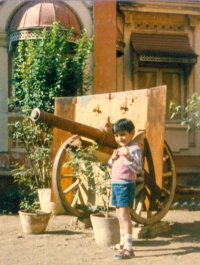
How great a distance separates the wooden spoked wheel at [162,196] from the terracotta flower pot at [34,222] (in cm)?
122

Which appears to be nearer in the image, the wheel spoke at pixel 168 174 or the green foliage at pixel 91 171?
the green foliage at pixel 91 171

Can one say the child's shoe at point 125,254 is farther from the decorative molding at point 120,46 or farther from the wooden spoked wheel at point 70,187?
the decorative molding at point 120,46

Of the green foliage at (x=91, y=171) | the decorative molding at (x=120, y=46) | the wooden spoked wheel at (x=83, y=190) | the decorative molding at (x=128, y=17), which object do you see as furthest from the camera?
the decorative molding at (x=128, y=17)

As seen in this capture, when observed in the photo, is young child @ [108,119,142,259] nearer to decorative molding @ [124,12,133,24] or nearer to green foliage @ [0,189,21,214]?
Answer: green foliage @ [0,189,21,214]

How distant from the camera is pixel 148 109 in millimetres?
5934

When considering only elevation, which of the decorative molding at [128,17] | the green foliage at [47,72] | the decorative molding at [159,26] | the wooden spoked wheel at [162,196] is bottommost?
the wooden spoked wheel at [162,196]

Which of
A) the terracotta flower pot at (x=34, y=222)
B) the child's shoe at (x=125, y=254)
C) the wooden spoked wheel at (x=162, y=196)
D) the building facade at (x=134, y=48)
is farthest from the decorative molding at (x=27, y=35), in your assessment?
the child's shoe at (x=125, y=254)

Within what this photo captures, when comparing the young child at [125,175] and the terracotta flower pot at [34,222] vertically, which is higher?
the young child at [125,175]

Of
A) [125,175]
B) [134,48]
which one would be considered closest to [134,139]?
[125,175]

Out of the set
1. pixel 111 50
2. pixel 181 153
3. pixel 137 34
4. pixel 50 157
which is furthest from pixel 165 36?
pixel 50 157

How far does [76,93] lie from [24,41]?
1.70 m

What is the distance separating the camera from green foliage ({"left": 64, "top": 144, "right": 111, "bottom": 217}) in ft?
18.0

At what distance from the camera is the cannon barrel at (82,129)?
5.59m

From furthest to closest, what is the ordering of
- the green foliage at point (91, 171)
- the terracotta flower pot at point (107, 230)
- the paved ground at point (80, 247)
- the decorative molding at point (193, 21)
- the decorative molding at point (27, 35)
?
the decorative molding at point (193, 21), the decorative molding at point (27, 35), the green foliage at point (91, 171), the terracotta flower pot at point (107, 230), the paved ground at point (80, 247)
